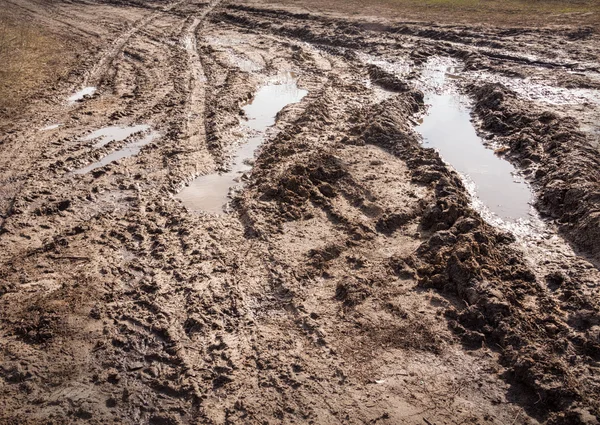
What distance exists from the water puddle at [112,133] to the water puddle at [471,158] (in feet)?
20.8

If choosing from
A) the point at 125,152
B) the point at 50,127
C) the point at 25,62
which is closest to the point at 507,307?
the point at 125,152

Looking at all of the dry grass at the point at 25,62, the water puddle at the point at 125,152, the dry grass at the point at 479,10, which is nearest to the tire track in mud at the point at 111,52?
the dry grass at the point at 25,62

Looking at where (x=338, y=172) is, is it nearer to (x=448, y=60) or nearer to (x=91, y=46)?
(x=448, y=60)

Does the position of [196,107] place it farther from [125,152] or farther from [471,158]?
[471,158]

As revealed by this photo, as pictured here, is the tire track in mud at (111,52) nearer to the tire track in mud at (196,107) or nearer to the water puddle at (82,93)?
the water puddle at (82,93)

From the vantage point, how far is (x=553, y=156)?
9805 mm

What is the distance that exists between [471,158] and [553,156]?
5.03 ft

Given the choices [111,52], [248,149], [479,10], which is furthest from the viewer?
[479,10]

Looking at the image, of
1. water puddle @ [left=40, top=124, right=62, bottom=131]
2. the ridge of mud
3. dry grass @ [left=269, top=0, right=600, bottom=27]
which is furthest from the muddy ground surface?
dry grass @ [left=269, top=0, right=600, bottom=27]

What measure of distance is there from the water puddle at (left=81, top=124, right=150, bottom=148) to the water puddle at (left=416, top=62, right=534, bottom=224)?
6352mm

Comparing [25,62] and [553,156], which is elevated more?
[25,62]

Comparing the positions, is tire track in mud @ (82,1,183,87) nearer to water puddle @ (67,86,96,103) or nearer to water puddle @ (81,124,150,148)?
water puddle @ (67,86,96,103)

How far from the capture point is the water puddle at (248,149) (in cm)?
858

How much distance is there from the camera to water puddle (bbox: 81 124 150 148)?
10.5m
